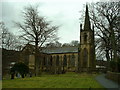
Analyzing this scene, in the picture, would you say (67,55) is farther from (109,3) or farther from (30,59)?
(109,3)

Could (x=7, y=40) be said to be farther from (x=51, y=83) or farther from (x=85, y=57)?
(x=85, y=57)

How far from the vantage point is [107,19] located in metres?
31.7

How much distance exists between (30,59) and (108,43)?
43239mm

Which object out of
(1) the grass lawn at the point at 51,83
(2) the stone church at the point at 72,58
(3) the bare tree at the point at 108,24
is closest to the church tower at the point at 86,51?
(2) the stone church at the point at 72,58

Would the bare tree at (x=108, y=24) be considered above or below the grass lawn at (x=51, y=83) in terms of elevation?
above

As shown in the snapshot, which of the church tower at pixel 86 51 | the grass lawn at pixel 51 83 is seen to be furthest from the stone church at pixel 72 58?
the grass lawn at pixel 51 83

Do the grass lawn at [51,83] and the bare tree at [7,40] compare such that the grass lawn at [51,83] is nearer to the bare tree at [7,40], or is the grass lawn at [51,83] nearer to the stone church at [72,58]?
the bare tree at [7,40]

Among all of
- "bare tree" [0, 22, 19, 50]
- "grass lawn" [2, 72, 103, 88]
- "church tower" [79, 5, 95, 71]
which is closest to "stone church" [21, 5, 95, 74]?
"church tower" [79, 5, 95, 71]

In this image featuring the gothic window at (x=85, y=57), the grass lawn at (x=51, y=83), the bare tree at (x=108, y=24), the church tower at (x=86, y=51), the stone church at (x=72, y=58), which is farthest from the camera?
the gothic window at (x=85, y=57)

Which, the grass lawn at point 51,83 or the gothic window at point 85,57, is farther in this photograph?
the gothic window at point 85,57

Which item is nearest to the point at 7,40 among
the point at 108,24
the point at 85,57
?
the point at 108,24

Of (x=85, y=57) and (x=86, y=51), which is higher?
(x=86, y=51)

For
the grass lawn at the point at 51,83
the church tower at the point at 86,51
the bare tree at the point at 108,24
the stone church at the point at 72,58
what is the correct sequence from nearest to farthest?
the grass lawn at the point at 51,83, the bare tree at the point at 108,24, the stone church at the point at 72,58, the church tower at the point at 86,51

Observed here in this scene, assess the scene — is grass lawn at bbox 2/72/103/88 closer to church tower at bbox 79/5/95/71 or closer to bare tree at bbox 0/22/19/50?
bare tree at bbox 0/22/19/50
